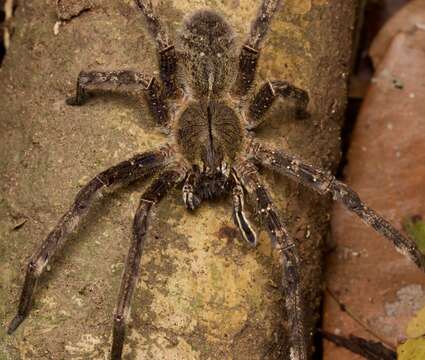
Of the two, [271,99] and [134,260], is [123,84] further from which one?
[134,260]

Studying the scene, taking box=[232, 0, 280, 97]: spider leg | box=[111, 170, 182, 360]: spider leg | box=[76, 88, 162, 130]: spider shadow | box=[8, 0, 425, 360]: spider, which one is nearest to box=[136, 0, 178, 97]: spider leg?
box=[8, 0, 425, 360]: spider

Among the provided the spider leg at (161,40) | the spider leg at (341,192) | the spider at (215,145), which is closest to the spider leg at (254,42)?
the spider at (215,145)

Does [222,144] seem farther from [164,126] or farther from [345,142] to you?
[345,142]

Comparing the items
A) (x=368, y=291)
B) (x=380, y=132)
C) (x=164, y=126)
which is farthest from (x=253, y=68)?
(x=368, y=291)

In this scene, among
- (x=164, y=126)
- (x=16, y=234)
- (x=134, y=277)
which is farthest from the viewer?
(x=164, y=126)

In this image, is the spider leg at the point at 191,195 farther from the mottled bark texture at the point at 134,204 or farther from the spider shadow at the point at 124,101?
the spider shadow at the point at 124,101
